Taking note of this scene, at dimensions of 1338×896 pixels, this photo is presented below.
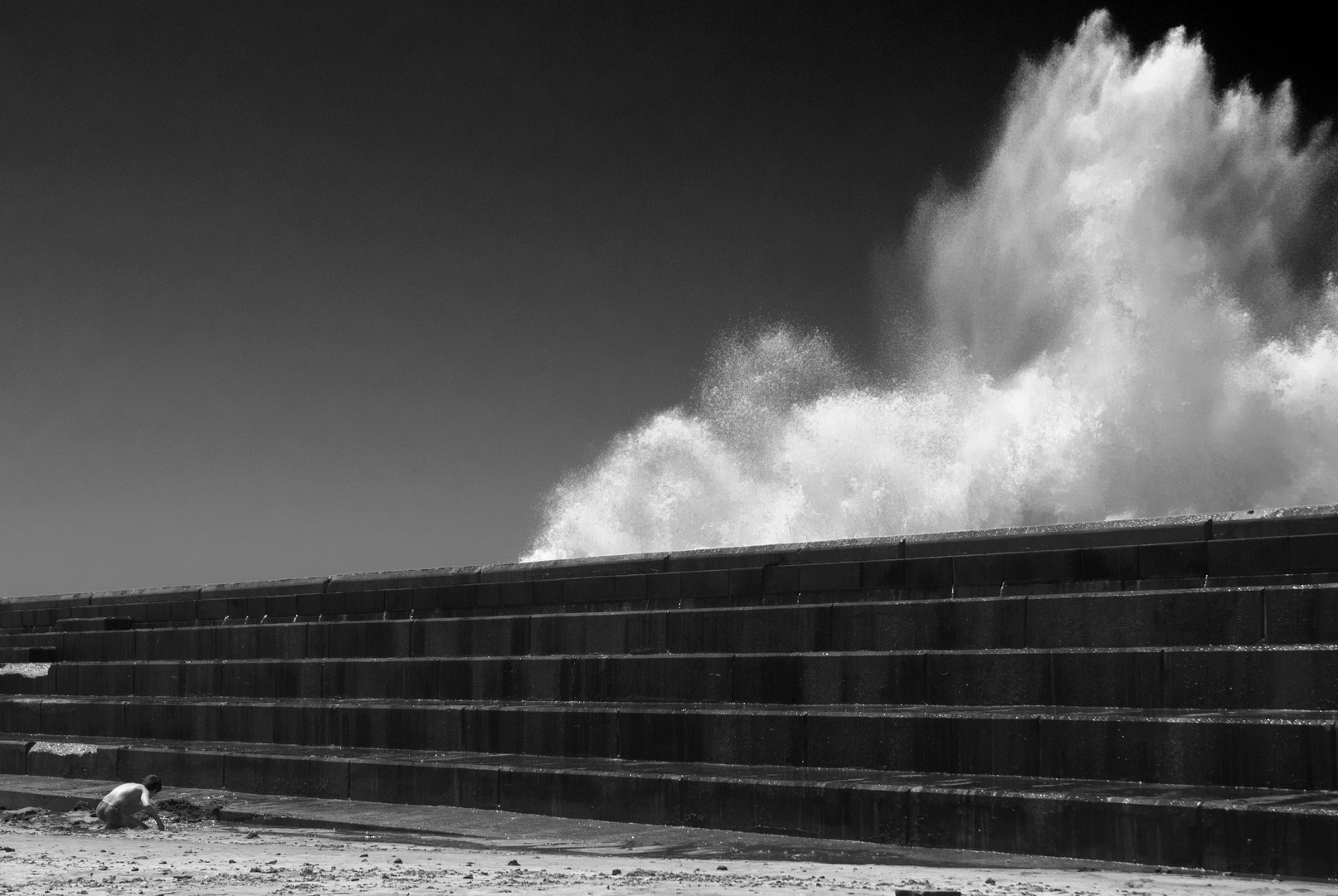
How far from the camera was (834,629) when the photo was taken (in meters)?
12.9

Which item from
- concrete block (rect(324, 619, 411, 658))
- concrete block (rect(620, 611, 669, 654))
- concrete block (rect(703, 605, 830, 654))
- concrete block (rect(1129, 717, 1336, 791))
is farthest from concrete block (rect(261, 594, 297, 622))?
concrete block (rect(1129, 717, 1336, 791))

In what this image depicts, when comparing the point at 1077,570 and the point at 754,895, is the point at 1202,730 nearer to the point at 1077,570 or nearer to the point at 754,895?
the point at 1077,570

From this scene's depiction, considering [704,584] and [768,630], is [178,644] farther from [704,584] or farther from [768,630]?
[768,630]

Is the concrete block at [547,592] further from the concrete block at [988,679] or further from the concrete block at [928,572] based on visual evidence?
the concrete block at [988,679]

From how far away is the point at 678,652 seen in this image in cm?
1392

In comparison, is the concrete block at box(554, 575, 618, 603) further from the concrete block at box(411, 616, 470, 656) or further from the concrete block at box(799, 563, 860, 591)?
the concrete block at box(799, 563, 860, 591)

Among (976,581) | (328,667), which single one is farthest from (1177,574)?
(328,667)

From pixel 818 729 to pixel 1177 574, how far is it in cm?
282

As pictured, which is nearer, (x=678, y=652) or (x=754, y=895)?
(x=754, y=895)

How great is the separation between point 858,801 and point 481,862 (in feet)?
8.20

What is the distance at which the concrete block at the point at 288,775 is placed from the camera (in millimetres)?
14852

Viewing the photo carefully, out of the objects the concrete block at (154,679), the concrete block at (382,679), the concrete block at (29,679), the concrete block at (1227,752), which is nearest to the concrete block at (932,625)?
the concrete block at (1227,752)

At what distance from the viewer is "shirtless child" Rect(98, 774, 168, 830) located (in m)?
12.7

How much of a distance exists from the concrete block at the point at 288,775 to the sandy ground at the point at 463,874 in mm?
3142
